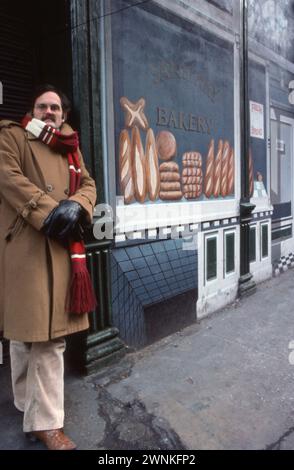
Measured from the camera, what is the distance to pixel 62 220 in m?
2.06

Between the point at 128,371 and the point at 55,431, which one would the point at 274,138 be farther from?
the point at 55,431

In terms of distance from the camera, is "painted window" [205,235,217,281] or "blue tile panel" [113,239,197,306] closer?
"blue tile panel" [113,239,197,306]

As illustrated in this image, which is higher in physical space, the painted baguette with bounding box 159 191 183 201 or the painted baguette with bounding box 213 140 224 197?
the painted baguette with bounding box 213 140 224 197

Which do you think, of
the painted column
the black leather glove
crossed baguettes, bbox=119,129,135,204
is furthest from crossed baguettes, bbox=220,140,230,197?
the black leather glove

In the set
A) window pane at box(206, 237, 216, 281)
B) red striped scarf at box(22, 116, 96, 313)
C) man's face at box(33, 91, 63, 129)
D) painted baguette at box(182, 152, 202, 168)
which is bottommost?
window pane at box(206, 237, 216, 281)

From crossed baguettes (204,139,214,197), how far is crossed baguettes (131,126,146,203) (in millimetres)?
1103

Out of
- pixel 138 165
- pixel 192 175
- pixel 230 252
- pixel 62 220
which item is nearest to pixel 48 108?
pixel 62 220

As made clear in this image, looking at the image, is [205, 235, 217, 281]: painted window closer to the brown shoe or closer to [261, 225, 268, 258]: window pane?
[261, 225, 268, 258]: window pane

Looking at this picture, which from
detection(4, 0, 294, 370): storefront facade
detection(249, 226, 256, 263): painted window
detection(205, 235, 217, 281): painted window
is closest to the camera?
detection(4, 0, 294, 370): storefront facade

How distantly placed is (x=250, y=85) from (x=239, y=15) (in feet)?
2.83

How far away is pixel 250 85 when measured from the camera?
5309 millimetres

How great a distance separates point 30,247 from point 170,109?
7.63ft

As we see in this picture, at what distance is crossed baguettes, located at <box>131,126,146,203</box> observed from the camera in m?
3.44

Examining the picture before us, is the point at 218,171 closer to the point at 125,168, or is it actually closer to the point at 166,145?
the point at 166,145
